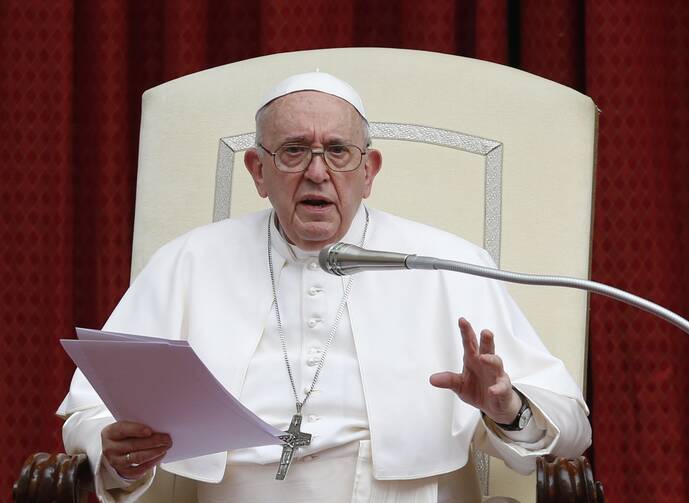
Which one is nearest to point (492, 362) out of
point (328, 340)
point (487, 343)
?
point (487, 343)

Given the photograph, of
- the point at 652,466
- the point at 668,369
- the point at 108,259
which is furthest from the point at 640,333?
the point at 108,259

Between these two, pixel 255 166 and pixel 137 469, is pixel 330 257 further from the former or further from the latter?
pixel 255 166

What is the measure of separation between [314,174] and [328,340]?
36cm

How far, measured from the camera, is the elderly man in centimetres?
240

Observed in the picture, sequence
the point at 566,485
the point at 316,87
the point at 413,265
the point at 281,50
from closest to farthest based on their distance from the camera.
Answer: the point at 413,265 → the point at 566,485 → the point at 316,87 → the point at 281,50

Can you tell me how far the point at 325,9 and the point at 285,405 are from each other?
1561 mm

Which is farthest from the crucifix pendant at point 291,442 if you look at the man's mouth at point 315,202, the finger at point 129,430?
the man's mouth at point 315,202

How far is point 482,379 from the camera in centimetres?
210

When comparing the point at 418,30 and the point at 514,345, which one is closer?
the point at 514,345

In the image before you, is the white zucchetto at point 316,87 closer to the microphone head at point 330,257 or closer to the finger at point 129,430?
the finger at point 129,430

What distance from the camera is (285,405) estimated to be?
98.8 inches

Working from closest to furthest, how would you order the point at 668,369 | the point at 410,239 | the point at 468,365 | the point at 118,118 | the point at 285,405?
the point at 468,365 → the point at 285,405 → the point at 410,239 → the point at 668,369 → the point at 118,118

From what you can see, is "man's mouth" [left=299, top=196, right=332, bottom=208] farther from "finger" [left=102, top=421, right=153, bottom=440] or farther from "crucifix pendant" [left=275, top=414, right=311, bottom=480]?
"finger" [left=102, top=421, right=153, bottom=440]

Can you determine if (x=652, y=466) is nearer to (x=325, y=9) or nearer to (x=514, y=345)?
(x=514, y=345)
